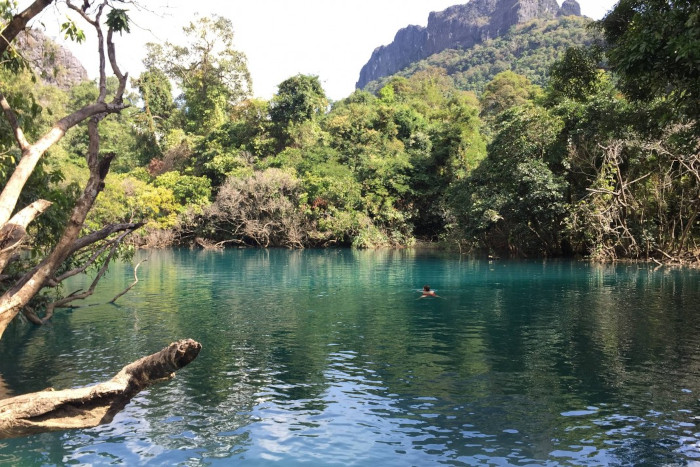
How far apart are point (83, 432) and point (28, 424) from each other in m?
2.83

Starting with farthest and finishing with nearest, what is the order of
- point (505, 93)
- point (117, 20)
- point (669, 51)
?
point (505, 93), point (669, 51), point (117, 20)

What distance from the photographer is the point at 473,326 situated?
16.6 meters

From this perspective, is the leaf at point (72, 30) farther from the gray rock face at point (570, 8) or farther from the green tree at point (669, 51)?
the gray rock face at point (570, 8)

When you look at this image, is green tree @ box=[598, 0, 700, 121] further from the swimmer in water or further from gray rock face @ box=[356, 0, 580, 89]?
gray rock face @ box=[356, 0, 580, 89]

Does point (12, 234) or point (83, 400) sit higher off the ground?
point (12, 234)

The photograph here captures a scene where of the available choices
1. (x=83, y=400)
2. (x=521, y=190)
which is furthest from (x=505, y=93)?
(x=83, y=400)

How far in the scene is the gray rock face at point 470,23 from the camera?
152m

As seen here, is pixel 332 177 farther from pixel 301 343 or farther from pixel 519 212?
pixel 301 343

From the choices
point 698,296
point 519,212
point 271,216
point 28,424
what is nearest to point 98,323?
point 28,424

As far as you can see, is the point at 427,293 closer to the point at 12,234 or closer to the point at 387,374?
the point at 387,374

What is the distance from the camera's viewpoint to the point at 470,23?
164125 mm

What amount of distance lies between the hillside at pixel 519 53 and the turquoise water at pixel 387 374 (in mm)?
81564

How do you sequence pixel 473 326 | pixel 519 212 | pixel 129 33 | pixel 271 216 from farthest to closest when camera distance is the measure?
pixel 271 216
pixel 519 212
pixel 473 326
pixel 129 33

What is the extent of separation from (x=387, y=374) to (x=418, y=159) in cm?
4200
